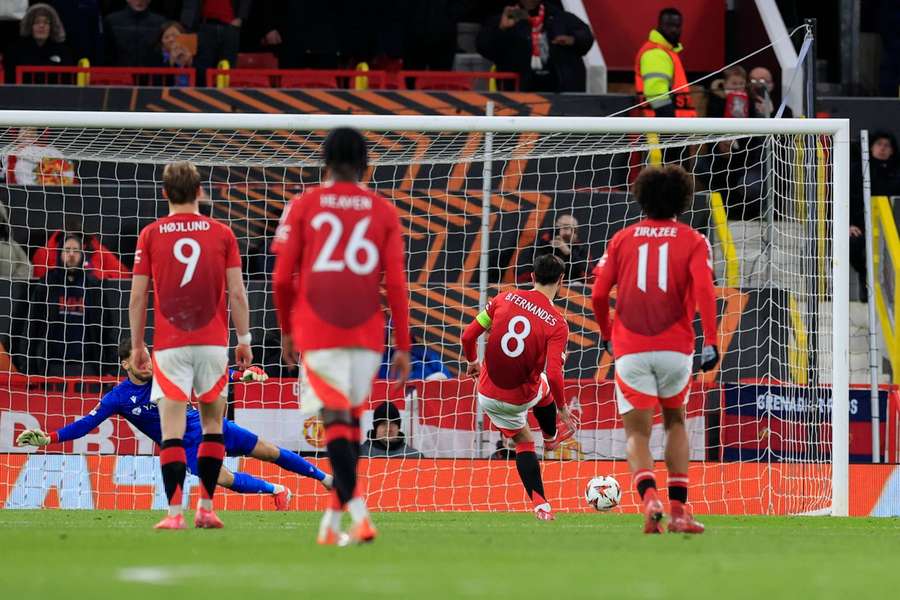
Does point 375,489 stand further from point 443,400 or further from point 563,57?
point 563,57

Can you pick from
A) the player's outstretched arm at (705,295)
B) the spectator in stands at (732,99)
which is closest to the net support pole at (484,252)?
the spectator in stands at (732,99)

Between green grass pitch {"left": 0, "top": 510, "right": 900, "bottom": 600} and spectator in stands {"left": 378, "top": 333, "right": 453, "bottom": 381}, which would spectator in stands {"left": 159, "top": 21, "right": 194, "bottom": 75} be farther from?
green grass pitch {"left": 0, "top": 510, "right": 900, "bottom": 600}

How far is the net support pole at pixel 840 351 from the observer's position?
12352 millimetres

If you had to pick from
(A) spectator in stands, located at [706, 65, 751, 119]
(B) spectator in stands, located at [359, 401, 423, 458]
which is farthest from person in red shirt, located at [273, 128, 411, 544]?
(A) spectator in stands, located at [706, 65, 751, 119]

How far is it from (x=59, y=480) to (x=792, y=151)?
23.8 ft

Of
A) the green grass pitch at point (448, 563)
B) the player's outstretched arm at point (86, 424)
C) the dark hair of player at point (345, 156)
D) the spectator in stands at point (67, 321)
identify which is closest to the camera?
the green grass pitch at point (448, 563)

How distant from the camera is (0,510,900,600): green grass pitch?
5.45 metres

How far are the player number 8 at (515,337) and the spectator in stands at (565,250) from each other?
327cm

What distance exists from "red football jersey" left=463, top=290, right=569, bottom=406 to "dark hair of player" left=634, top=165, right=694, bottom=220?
8.83 ft

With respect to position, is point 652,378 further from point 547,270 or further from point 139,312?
point 139,312

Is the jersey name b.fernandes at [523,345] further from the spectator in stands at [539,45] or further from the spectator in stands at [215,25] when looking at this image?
the spectator in stands at [215,25]

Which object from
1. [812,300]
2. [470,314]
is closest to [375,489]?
[470,314]

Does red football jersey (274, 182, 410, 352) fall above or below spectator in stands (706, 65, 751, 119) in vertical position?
below

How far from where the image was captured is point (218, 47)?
60.8ft
